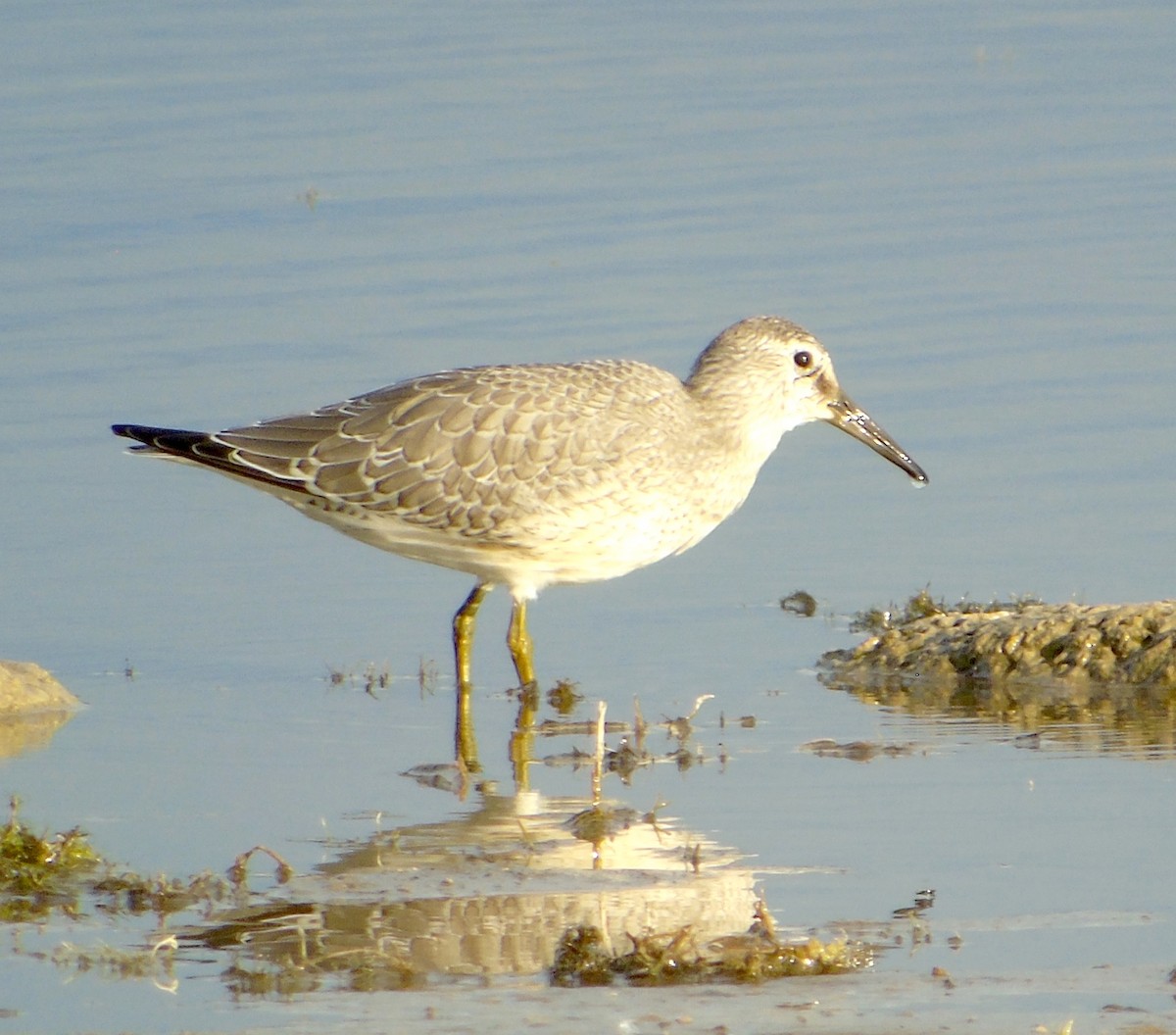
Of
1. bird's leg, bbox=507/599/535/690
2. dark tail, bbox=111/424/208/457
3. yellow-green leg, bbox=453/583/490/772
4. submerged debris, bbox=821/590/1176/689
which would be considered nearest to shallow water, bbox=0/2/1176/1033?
yellow-green leg, bbox=453/583/490/772

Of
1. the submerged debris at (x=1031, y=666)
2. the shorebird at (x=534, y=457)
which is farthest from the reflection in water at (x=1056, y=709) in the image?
the shorebird at (x=534, y=457)

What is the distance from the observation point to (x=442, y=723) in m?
9.35

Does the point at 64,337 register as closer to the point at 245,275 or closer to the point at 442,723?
the point at 245,275

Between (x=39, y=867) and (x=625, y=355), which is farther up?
(x=625, y=355)

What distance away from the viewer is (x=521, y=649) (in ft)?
32.4

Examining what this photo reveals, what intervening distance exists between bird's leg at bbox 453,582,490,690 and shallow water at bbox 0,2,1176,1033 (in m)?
0.16

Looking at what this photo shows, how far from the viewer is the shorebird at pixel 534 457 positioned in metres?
9.72

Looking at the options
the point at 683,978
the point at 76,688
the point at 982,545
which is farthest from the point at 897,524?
the point at 683,978

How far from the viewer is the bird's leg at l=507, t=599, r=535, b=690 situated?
985cm

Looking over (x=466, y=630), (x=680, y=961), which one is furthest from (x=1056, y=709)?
(x=680, y=961)

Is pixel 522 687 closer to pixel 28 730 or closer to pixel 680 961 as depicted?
pixel 28 730

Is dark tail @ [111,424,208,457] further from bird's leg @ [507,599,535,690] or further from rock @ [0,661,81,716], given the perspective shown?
bird's leg @ [507,599,535,690]

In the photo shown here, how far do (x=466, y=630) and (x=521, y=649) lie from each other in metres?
0.27

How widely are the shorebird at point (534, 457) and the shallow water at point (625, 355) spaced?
0.54 meters
